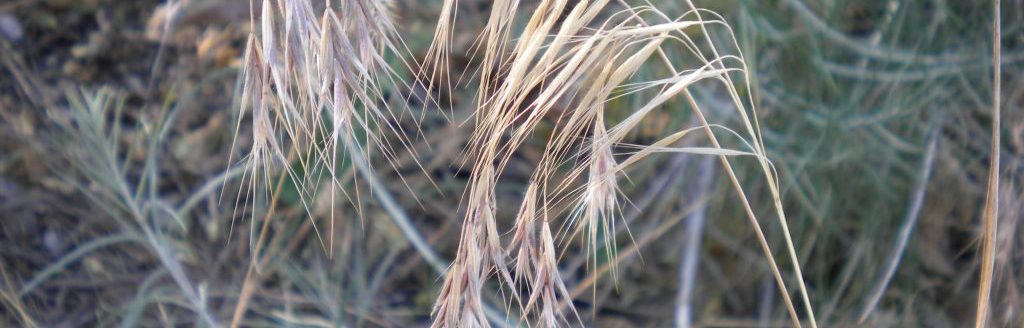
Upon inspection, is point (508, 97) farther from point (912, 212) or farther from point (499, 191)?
point (499, 191)

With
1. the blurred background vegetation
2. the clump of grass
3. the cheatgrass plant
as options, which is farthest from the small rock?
the clump of grass

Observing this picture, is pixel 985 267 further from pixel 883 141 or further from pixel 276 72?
pixel 883 141

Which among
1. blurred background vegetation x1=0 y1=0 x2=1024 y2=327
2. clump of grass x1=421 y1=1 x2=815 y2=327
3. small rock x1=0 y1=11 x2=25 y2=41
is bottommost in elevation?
blurred background vegetation x1=0 y1=0 x2=1024 y2=327

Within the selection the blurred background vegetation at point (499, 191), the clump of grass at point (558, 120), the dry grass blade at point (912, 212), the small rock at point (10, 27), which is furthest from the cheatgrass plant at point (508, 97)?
the small rock at point (10, 27)

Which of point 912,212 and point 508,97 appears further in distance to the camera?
point 912,212

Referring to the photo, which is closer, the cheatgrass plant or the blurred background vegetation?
the cheatgrass plant

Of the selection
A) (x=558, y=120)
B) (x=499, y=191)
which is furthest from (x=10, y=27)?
(x=558, y=120)

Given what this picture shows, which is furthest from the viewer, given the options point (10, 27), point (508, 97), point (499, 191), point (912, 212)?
point (10, 27)

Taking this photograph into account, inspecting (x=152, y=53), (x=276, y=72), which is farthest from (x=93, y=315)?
(x=276, y=72)

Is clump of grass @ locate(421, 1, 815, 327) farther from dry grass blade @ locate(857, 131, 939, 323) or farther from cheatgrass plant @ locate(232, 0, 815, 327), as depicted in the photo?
dry grass blade @ locate(857, 131, 939, 323)
